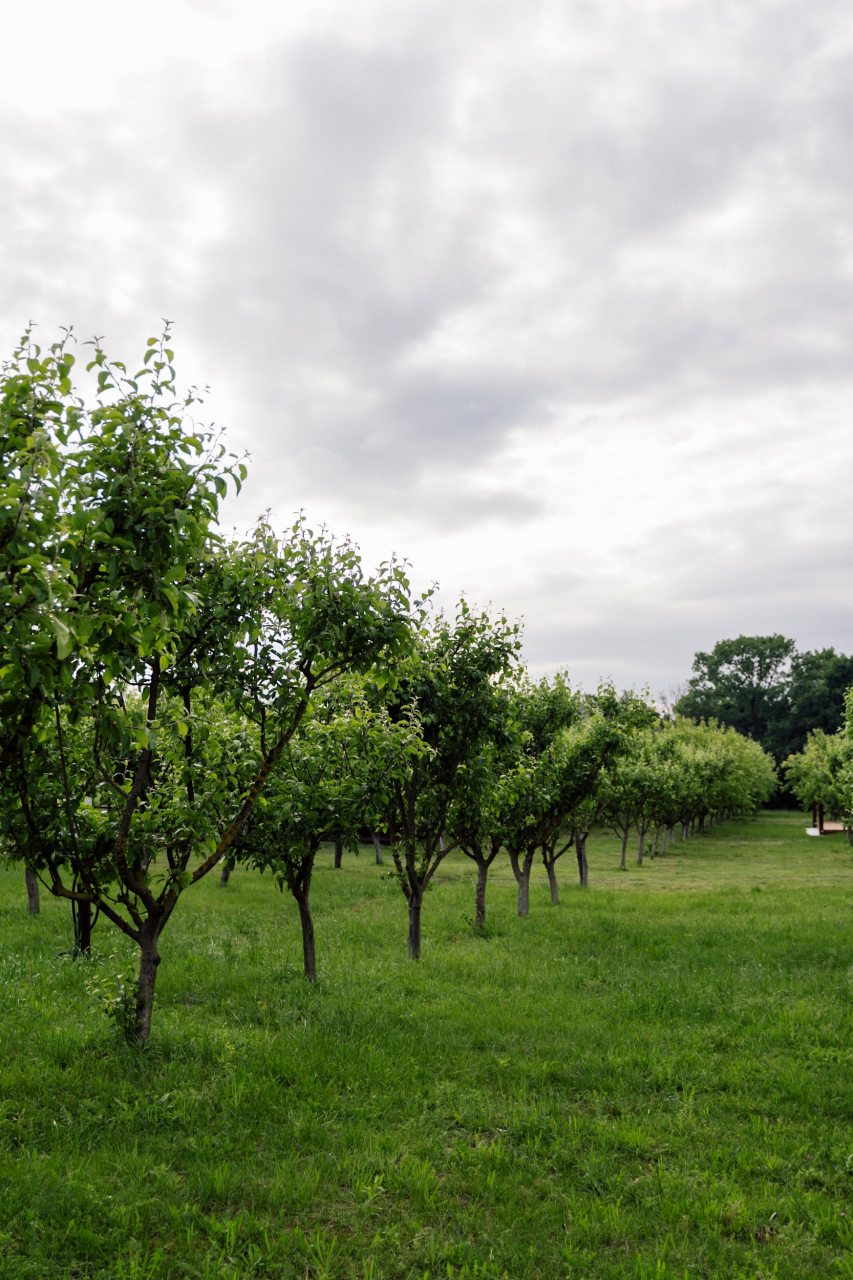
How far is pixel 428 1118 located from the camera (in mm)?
8266

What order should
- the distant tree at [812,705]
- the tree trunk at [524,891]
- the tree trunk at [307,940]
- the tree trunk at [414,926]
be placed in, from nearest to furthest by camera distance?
1. the tree trunk at [307,940]
2. the tree trunk at [414,926]
3. the tree trunk at [524,891]
4. the distant tree at [812,705]

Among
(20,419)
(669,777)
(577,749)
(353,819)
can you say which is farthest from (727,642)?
(20,419)

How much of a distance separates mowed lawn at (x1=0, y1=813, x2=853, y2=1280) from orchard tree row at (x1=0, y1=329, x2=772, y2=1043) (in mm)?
1372

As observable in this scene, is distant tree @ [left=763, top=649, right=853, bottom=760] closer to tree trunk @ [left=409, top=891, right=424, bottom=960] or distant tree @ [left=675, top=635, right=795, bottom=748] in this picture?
distant tree @ [left=675, top=635, right=795, bottom=748]

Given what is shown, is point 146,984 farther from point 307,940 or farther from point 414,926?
point 414,926

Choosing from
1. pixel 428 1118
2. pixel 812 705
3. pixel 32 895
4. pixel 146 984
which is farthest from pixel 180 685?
pixel 812 705

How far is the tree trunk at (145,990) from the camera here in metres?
9.04

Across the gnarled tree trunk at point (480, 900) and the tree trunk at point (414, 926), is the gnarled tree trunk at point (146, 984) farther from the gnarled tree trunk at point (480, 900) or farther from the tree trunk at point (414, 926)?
the gnarled tree trunk at point (480, 900)

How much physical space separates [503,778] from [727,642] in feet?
341

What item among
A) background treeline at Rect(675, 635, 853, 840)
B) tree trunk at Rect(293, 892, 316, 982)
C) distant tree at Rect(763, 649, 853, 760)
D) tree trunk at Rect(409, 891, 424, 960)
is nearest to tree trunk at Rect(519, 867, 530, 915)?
tree trunk at Rect(409, 891, 424, 960)

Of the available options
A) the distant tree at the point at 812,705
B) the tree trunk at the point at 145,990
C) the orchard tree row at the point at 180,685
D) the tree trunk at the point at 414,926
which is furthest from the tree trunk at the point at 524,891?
the distant tree at the point at 812,705

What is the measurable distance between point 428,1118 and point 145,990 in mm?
3453

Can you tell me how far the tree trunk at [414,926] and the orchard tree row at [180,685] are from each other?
0.04 metres

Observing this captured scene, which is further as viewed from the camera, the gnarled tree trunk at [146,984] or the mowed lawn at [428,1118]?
the gnarled tree trunk at [146,984]
